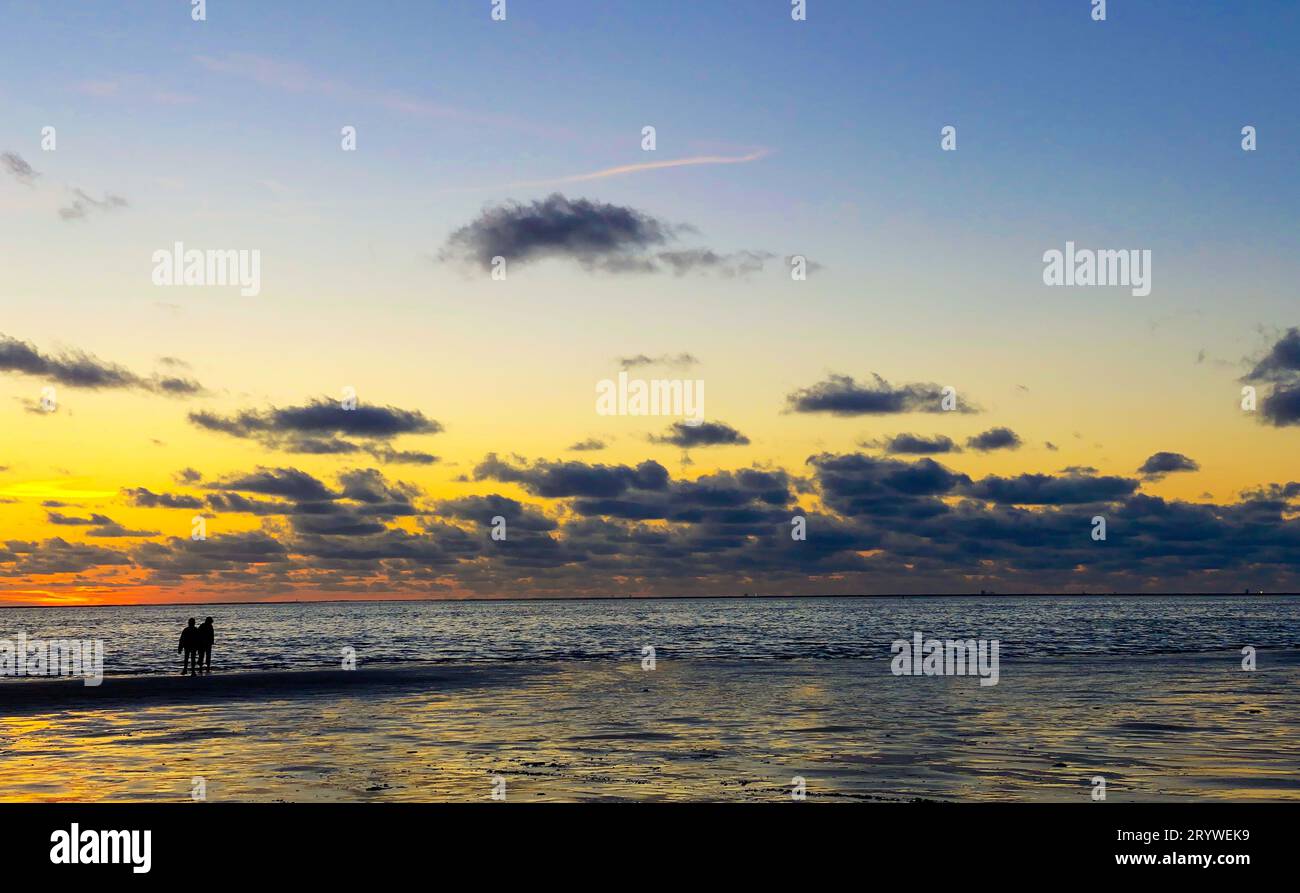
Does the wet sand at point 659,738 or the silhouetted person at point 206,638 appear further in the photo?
the silhouetted person at point 206,638

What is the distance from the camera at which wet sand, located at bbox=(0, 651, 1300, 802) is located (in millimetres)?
19688

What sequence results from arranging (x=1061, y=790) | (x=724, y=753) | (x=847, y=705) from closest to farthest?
(x=1061, y=790), (x=724, y=753), (x=847, y=705)

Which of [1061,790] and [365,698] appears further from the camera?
[365,698]

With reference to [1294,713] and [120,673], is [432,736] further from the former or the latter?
[120,673]

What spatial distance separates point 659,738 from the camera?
2689 cm

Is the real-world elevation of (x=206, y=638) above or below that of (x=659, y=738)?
below

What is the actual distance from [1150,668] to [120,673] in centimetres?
5085

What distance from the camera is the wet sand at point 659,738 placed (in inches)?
775

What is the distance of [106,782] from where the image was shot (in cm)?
2033

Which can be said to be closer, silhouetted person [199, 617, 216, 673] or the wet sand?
the wet sand

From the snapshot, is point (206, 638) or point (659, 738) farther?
point (206, 638)
